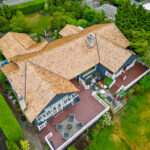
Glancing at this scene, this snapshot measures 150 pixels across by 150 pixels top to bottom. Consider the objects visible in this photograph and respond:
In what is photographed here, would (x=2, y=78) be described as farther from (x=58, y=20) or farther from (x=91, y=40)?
(x=58, y=20)

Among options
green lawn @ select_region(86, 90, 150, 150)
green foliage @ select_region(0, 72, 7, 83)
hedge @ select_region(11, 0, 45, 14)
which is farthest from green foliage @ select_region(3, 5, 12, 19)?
green lawn @ select_region(86, 90, 150, 150)

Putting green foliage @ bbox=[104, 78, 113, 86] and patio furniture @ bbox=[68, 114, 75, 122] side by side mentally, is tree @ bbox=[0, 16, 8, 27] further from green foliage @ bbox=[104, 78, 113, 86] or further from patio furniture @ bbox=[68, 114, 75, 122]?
patio furniture @ bbox=[68, 114, 75, 122]

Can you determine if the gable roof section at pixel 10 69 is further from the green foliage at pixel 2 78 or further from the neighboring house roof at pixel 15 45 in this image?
the neighboring house roof at pixel 15 45

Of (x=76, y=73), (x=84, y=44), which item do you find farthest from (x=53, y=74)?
(x=84, y=44)

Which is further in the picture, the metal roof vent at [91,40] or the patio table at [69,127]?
the metal roof vent at [91,40]

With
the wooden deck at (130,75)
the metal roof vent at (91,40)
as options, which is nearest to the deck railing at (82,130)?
the wooden deck at (130,75)


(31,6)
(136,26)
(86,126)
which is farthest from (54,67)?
(31,6)
